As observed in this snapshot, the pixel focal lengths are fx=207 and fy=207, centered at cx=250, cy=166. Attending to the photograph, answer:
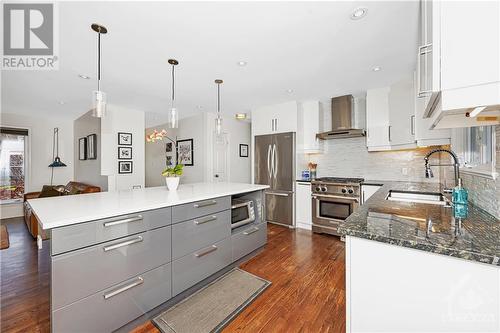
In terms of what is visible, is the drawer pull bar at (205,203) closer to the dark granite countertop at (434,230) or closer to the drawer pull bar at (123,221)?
the drawer pull bar at (123,221)

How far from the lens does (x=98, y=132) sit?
424 centimetres

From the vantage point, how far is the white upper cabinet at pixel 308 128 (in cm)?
396

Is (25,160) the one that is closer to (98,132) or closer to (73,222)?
(98,132)

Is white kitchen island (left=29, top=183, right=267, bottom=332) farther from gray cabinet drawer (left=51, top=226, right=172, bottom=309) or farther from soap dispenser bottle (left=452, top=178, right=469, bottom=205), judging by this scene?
soap dispenser bottle (left=452, top=178, right=469, bottom=205)

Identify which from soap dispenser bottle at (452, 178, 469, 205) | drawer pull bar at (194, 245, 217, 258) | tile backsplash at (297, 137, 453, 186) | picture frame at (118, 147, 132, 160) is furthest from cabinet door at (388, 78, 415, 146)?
picture frame at (118, 147, 132, 160)

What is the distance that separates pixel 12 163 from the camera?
4855mm

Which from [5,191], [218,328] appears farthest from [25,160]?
[218,328]

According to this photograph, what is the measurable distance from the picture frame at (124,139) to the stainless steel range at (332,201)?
3923 millimetres

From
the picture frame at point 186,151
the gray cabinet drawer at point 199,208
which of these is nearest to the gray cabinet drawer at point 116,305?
the gray cabinet drawer at point 199,208

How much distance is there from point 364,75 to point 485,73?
2424mm

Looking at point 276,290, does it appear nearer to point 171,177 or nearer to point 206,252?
point 206,252

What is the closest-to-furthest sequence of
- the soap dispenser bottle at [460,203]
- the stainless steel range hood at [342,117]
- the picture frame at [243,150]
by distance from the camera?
the soap dispenser bottle at [460,203] → the stainless steel range hood at [342,117] → the picture frame at [243,150]

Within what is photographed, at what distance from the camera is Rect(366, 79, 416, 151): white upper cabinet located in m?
2.99

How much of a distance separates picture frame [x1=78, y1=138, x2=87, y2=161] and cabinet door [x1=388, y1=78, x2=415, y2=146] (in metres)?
6.22
